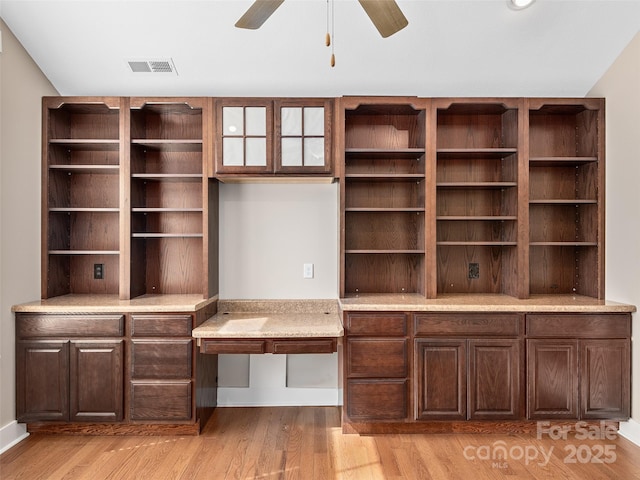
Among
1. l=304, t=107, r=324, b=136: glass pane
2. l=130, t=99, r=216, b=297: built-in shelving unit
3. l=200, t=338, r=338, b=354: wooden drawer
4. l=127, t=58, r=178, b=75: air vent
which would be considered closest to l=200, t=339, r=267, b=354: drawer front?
l=200, t=338, r=338, b=354: wooden drawer

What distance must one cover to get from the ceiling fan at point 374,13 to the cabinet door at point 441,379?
6.43 feet

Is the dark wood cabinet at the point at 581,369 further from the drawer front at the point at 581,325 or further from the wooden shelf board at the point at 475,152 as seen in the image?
the wooden shelf board at the point at 475,152

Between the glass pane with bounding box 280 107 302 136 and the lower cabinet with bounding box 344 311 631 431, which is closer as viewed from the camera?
the lower cabinet with bounding box 344 311 631 431

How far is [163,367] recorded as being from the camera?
286cm

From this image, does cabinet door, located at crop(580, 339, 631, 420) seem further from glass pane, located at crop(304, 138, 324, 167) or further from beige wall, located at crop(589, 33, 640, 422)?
glass pane, located at crop(304, 138, 324, 167)

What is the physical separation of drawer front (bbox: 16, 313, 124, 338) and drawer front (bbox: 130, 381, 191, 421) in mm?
416

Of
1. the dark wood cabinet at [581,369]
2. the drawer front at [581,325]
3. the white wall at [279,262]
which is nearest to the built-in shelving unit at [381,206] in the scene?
the white wall at [279,262]

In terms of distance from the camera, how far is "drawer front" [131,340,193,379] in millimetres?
2857

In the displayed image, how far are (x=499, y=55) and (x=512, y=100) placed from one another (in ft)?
1.13

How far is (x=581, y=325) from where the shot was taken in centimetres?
287

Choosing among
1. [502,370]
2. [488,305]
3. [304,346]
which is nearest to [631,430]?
[502,370]

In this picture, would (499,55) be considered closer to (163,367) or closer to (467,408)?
(467,408)

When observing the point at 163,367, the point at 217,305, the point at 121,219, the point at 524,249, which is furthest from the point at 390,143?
the point at 163,367

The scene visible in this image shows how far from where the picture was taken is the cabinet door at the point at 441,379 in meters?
2.87
